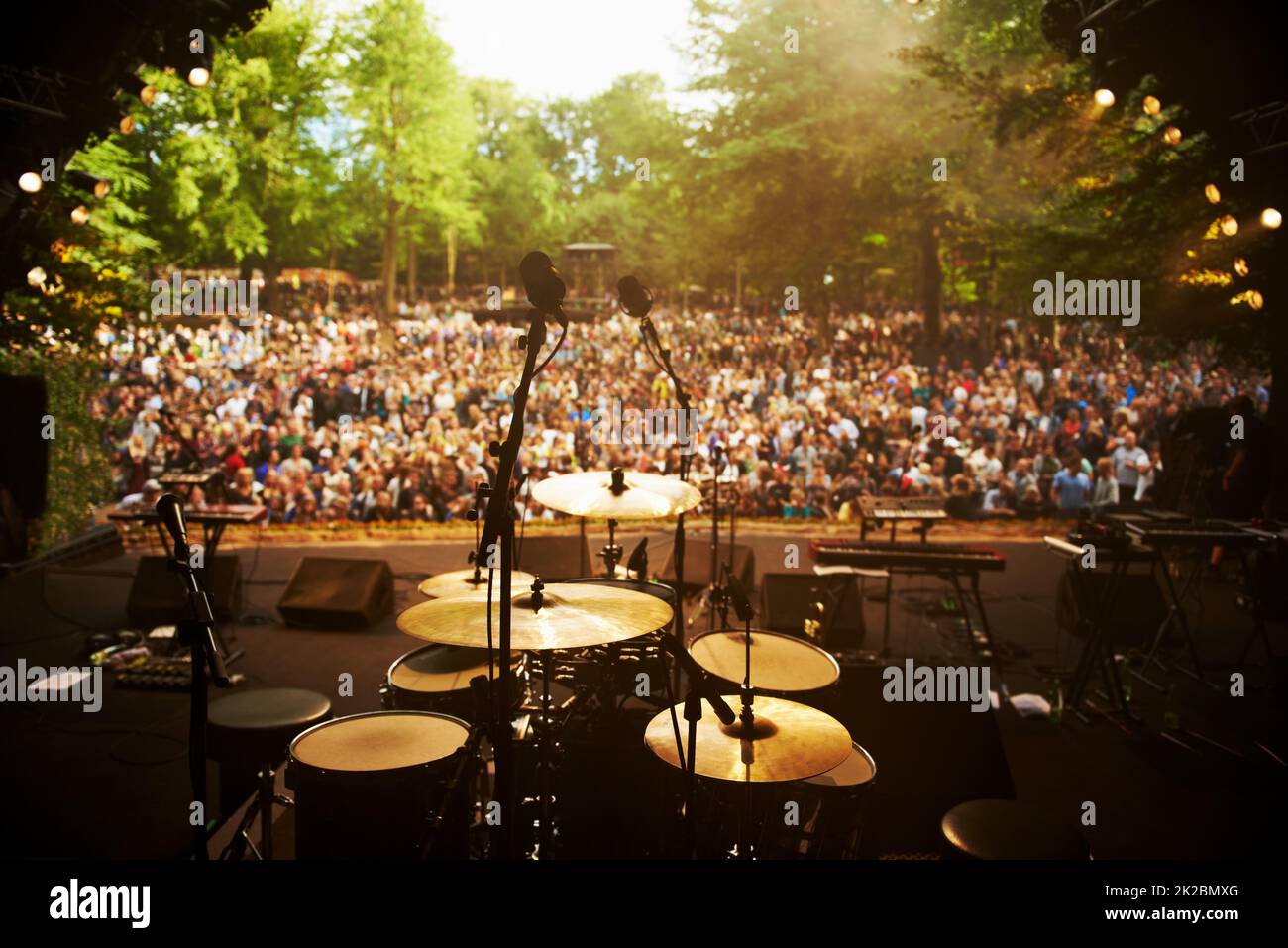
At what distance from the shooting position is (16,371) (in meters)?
7.42

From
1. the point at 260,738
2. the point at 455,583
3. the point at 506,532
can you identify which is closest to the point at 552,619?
the point at 506,532

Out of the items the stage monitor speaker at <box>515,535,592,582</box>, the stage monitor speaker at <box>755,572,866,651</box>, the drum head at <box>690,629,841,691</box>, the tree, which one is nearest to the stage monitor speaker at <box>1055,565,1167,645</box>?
the stage monitor speaker at <box>755,572,866,651</box>

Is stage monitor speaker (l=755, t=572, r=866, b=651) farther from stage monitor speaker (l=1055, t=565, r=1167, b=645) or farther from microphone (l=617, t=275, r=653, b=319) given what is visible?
microphone (l=617, t=275, r=653, b=319)

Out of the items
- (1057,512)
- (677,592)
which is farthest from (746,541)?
(677,592)

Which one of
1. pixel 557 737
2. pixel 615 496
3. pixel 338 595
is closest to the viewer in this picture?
pixel 557 737

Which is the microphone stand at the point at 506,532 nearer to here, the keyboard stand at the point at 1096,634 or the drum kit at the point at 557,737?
the drum kit at the point at 557,737

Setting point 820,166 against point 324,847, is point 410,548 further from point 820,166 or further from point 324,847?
point 820,166

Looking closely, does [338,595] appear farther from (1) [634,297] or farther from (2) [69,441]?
(1) [634,297]

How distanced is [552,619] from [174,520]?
109 centimetres

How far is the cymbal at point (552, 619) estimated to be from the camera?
2508 millimetres

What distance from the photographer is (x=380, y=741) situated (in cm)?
264

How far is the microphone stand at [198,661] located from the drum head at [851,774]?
5.60 ft
